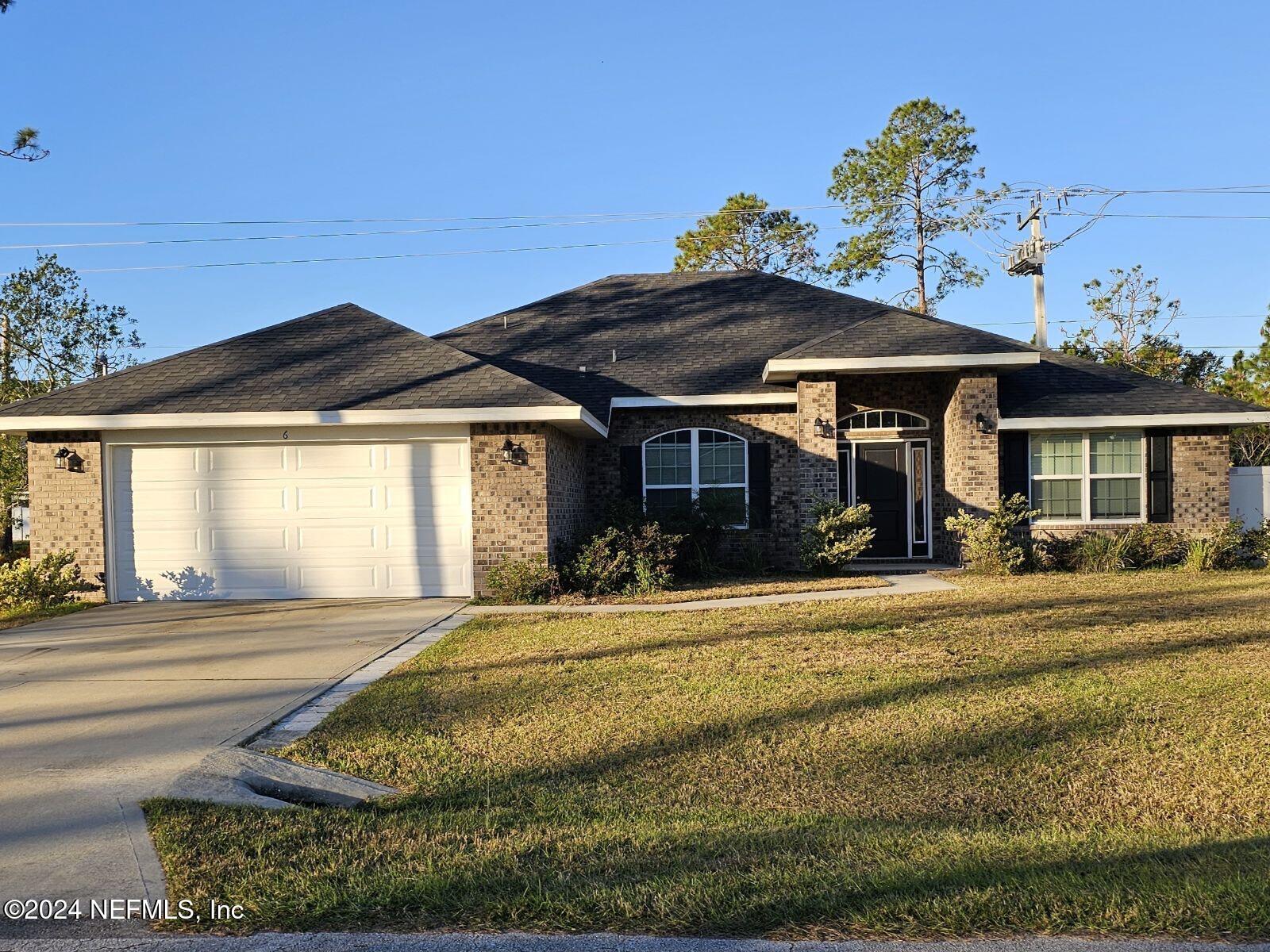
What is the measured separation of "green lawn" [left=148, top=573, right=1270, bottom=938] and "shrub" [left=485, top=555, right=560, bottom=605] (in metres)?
3.52

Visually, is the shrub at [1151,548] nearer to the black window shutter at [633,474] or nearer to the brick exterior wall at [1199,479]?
the brick exterior wall at [1199,479]

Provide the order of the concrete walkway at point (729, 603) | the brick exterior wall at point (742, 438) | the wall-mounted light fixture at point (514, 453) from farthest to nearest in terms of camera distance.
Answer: the brick exterior wall at point (742, 438)
the wall-mounted light fixture at point (514, 453)
the concrete walkway at point (729, 603)

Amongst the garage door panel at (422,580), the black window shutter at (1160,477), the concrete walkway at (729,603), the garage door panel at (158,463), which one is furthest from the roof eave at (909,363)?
the garage door panel at (158,463)

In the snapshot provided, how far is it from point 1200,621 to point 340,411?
32.9 feet

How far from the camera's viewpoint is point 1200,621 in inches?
388

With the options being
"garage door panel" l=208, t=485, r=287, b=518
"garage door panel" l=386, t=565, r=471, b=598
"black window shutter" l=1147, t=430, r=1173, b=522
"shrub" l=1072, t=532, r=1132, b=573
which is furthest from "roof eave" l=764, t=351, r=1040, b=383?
"garage door panel" l=208, t=485, r=287, b=518

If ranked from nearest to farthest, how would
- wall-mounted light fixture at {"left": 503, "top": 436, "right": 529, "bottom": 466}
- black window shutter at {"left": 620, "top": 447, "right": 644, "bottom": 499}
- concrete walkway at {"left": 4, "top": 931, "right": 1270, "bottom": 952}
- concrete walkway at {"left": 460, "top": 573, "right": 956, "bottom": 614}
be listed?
concrete walkway at {"left": 4, "top": 931, "right": 1270, "bottom": 952}, concrete walkway at {"left": 460, "top": 573, "right": 956, "bottom": 614}, wall-mounted light fixture at {"left": 503, "top": 436, "right": 529, "bottom": 466}, black window shutter at {"left": 620, "top": 447, "right": 644, "bottom": 499}

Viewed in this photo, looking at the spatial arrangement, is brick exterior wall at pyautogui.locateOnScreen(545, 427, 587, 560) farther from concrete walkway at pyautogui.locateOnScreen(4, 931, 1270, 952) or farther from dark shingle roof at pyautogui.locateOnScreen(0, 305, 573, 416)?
concrete walkway at pyautogui.locateOnScreen(4, 931, 1270, 952)

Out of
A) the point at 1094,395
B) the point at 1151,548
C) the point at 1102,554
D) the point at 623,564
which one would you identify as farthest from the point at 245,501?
the point at 1151,548

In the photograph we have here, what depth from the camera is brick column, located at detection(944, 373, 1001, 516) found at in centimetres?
1507

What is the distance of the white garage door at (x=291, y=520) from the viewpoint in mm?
13156

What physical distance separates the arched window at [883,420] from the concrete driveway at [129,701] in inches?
297

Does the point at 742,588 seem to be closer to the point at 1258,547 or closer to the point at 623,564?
the point at 623,564

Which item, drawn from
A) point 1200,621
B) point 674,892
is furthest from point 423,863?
point 1200,621
